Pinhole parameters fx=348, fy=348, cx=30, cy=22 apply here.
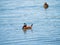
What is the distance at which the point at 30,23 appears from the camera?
26.4m

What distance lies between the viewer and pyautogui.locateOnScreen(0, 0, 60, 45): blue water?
21438mm

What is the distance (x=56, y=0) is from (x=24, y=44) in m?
18.2

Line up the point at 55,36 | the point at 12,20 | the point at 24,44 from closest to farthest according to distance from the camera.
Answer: the point at 24,44, the point at 55,36, the point at 12,20

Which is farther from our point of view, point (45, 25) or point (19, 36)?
point (45, 25)

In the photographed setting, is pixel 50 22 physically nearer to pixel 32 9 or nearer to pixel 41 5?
pixel 32 9

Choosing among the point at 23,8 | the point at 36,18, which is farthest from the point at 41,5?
the point at 36,18

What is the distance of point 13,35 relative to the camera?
22.8m

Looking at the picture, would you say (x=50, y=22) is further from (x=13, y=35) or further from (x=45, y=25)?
(x=13, y=35)

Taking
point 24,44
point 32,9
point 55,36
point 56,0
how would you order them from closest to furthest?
point 24,44
point 55,36
point 32,9
point 56,0

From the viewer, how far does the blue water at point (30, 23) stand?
21438 millimetres

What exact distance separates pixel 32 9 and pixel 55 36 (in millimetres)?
11164

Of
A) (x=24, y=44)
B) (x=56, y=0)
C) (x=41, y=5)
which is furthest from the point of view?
(x=56, y=0)

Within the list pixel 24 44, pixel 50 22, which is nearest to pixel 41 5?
pixel 50 22

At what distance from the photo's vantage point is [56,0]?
38.1 m
